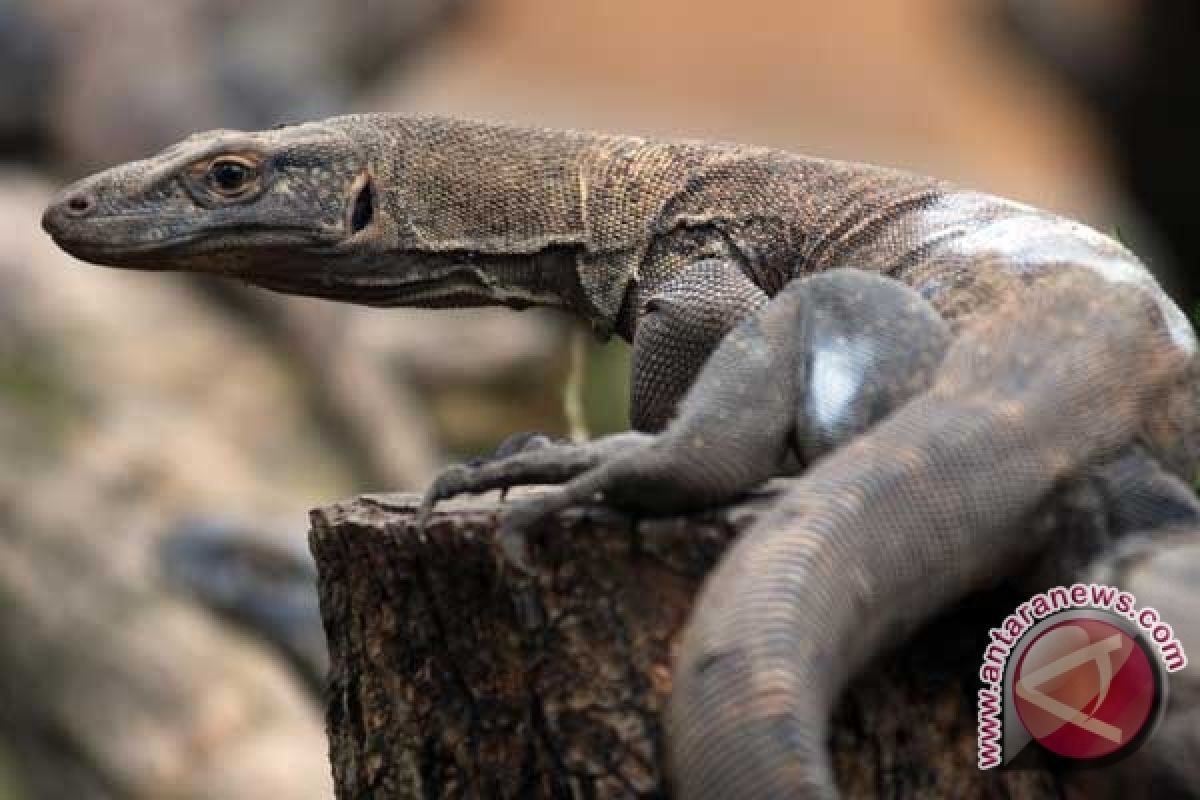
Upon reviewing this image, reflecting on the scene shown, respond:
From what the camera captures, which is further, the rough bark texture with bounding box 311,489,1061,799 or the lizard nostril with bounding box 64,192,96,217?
the lizard nostril with bounding box 64,192,96,217

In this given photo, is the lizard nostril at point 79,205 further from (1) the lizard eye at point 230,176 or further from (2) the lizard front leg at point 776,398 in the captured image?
(2) the lizard front leg at point 776,398

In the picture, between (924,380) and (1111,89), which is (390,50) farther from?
(924,380)

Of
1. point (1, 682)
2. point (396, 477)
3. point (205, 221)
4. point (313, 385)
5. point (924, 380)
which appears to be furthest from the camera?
point (313, 385)

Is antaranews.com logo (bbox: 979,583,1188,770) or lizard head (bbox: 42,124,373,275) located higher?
lizard head (bbox: 42,124,373,275)

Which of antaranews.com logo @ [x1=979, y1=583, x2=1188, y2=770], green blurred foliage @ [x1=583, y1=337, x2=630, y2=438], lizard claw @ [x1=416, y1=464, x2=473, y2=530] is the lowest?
antaranews.com logo @ [x1=979, y1=583, x2=1188, y2=770]

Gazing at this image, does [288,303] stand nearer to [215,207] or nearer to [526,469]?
[215,207]

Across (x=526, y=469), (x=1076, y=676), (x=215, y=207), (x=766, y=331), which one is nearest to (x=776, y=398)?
(x=766, y=331)

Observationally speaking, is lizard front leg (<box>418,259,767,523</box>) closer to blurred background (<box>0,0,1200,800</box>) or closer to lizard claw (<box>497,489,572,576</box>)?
lizard claw (<box>497,489,572,576</box>)

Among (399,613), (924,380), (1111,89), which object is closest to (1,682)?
(399,613)

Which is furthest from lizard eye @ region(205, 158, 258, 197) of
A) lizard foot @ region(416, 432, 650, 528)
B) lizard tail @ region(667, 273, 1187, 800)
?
lizard tail @ region(667, 273, 1187, 800)
